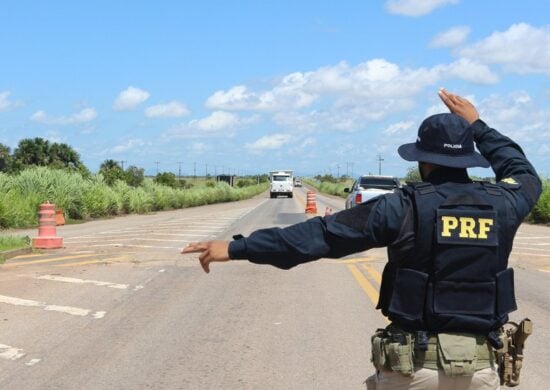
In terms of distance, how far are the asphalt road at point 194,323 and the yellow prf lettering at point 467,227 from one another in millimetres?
3258

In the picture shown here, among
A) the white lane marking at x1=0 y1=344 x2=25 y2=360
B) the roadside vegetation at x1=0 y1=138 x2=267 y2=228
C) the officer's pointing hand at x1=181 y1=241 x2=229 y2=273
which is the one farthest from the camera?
the roadside vegetation at x1=0 y1=138 x2=267 y2=228

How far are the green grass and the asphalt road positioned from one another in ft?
5.61

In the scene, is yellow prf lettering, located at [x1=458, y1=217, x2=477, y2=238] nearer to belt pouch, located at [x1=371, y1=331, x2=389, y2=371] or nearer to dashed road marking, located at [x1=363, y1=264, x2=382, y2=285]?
belt pouch, located at [x1=371, y1=331, x2=389, y2=371]

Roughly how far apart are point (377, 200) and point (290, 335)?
4.90 meters

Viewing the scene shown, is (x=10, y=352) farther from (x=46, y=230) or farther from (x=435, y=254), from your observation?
(x=46, y=230)

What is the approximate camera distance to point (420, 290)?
9.25ft

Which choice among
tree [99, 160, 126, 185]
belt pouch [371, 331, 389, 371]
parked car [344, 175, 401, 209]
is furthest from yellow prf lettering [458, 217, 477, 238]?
tree [99, 160, 126, 185]

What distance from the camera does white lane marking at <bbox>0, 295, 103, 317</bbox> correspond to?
8.80m

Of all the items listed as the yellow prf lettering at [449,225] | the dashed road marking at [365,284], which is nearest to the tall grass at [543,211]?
the dashed road marking at [365,284]

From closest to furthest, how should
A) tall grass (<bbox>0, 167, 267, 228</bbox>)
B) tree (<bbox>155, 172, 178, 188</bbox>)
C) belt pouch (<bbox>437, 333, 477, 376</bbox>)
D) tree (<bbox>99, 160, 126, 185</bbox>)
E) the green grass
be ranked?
belt pouch (<bbox>437, 333, 477, 376</bbox>), the green grass, tall grass (<bbox>0, 167, 267, 228</bbox>), tree (<bbox>99, 160, 126, 185</bbox>), tree (<bbox>155, 172, 178, 188</bbox>)

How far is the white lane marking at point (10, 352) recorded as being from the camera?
6.64 meters

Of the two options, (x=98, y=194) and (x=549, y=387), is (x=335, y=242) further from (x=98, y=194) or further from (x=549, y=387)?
(x=98, y=194)

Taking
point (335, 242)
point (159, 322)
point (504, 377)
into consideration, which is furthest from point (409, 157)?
point (159, 322)

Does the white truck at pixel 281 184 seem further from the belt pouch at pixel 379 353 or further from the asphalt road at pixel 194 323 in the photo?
the belt pouch at pixel 379 353
